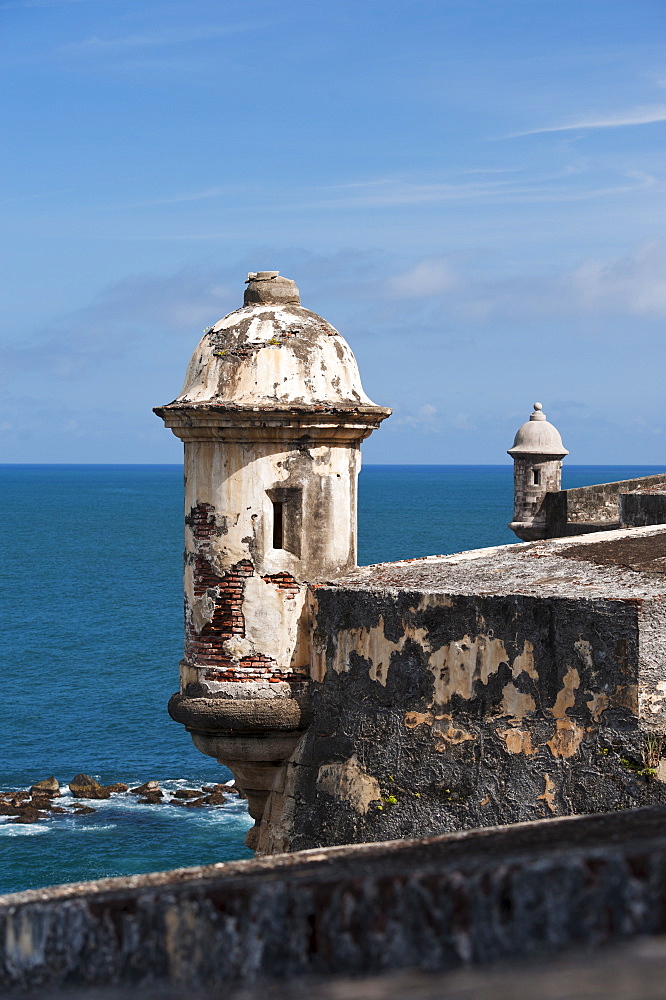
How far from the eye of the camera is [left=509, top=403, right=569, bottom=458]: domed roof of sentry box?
24078 millimetres

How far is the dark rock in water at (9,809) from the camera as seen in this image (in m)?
28.8

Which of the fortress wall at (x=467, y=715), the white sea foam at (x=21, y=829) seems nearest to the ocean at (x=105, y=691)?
the white sea foam at (x=21, y=829)

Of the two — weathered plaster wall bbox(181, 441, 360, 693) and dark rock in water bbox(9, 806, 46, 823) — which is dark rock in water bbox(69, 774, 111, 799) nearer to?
dark rock in water bbox(9, 806, 46, 823)

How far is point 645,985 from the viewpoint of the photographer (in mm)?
1993

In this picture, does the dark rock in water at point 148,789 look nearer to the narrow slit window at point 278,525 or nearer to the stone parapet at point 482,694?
the stone parapet at point 482,694

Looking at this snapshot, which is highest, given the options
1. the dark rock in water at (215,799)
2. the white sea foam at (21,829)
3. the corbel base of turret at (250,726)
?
the corbel base of turret at (250,726)

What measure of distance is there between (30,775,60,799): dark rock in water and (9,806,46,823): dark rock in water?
1172 mm

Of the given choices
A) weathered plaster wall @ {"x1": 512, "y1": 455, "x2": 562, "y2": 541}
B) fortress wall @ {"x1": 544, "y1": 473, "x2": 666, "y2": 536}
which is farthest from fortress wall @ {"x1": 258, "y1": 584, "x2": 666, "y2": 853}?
weathered plaster wall @ {"x1": 512, "y1": 455, "x2": 562, "y2": 541}

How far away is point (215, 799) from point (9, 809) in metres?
4.90

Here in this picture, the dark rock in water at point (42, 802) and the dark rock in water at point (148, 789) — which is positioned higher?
the dark rock in water at point (148, 789)

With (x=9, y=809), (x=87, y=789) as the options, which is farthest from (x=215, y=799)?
(x=9, y=809)

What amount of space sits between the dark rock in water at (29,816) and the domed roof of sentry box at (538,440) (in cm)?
1412

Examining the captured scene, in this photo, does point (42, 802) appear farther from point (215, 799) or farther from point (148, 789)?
point (215, 799)

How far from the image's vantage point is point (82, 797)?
30.4 metres
